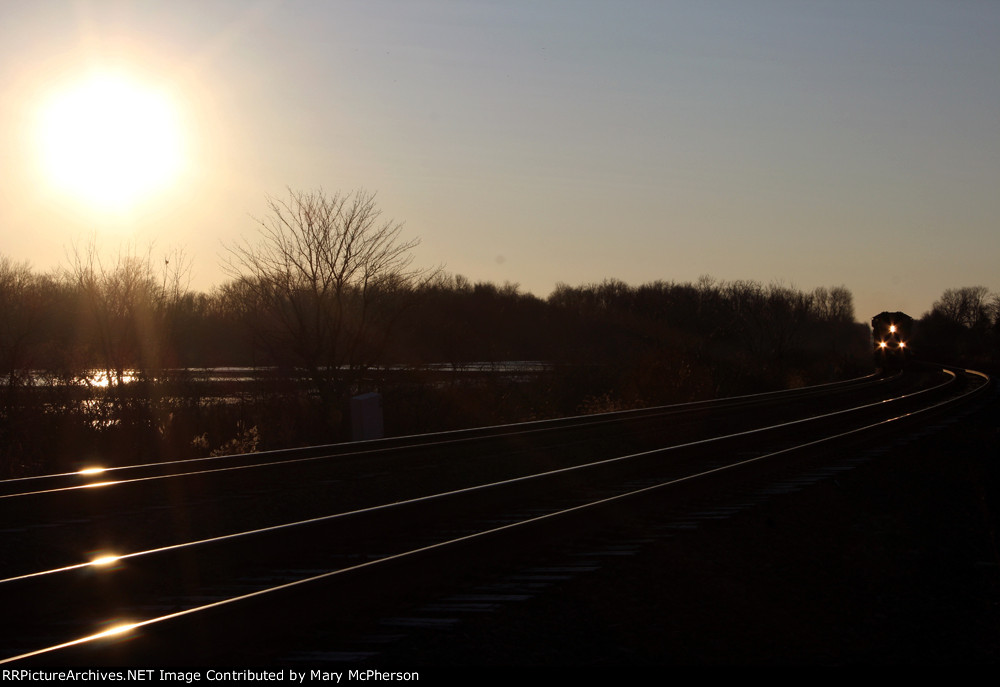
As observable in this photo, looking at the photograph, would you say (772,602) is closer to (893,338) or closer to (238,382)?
(238,382)

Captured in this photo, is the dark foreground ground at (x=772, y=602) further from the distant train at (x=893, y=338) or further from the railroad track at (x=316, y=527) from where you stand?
the distant train at (x=893, y=338)

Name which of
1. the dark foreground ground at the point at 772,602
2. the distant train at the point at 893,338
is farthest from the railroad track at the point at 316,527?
the distant train at the point at 893,338

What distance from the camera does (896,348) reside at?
6431 centimetres

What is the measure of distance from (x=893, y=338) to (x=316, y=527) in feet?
211

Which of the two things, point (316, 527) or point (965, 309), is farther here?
point (965, 309)

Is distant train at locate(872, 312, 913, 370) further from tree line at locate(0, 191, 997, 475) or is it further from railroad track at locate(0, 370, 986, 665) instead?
railroad track at locate(0, 370, 986, 665)

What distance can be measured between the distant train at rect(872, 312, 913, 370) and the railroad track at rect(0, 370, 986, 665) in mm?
48855

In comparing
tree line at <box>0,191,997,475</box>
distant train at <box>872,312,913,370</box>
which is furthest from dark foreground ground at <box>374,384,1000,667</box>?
distant train at <box>872,312,913,370</box>

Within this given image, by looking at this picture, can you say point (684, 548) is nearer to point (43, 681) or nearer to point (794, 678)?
point (794, 678)

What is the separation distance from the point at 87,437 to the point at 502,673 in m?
16.2

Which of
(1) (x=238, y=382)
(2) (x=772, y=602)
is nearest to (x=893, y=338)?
(1) (x=238, y=382)

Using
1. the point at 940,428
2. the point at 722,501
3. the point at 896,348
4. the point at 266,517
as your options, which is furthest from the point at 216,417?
the point at 896,348

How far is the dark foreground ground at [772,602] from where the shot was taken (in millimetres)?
4914

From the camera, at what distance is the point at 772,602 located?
19.6ft
